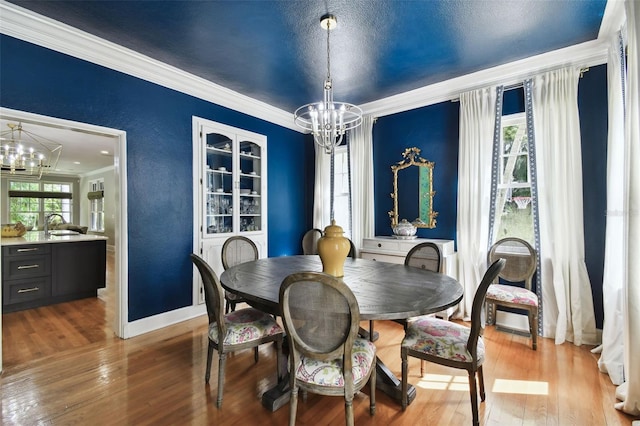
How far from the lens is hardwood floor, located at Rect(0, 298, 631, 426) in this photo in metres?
1.79

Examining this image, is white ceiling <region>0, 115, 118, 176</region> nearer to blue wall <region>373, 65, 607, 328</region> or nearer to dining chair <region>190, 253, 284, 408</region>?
dining chair <region>190, 253, 284, 408</region>

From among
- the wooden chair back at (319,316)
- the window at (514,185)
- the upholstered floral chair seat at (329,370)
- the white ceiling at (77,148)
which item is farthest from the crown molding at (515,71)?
the white ceiling at (77,148)

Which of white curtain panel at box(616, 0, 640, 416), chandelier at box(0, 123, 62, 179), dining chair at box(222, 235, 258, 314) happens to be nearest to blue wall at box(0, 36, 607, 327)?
dining chair at box(222, 235, 258, 314)

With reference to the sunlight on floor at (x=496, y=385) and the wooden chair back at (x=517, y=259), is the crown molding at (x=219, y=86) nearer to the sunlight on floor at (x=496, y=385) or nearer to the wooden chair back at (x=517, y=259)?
the wooden chair back at (x=517, y=259)

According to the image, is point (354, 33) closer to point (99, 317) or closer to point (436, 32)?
point (436, 32)

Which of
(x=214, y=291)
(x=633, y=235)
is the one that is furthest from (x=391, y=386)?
(x=633, y=235)

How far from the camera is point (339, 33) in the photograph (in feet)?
8.45

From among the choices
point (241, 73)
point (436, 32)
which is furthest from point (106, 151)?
point (436, 32)

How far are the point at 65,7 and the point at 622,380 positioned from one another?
4932mm

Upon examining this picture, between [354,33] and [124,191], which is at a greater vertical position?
[354,33]

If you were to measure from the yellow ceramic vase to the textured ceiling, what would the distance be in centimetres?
171

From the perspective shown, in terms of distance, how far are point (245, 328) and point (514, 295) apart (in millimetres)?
2515

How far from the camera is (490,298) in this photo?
9.48ft

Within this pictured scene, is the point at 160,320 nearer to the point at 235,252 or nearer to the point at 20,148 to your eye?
the point at 235,252
